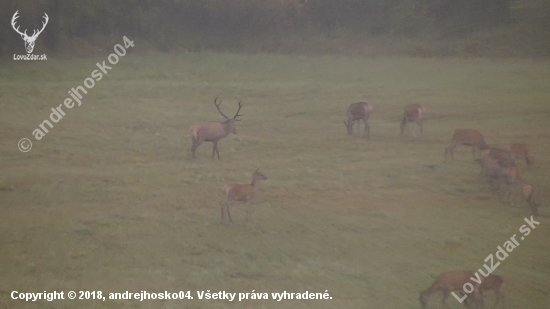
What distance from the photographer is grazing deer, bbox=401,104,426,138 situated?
15.7 feet

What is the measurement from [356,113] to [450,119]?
2.21ft

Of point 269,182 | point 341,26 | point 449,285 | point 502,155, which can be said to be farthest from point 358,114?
point 449,285

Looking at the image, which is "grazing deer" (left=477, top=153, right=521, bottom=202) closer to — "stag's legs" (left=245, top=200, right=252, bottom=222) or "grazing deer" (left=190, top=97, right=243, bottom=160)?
"stag's legs" (left=245, top=200, right=252, bottom=222)

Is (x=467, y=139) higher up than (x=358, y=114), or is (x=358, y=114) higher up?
(x=358, y=114)

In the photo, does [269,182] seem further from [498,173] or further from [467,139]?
[498,173]

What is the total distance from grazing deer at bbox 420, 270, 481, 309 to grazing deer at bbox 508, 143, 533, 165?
3.67ft

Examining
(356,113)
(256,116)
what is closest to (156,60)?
(256,116)

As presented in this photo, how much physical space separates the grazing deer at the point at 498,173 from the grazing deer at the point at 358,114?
82cm

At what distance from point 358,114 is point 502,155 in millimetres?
1011

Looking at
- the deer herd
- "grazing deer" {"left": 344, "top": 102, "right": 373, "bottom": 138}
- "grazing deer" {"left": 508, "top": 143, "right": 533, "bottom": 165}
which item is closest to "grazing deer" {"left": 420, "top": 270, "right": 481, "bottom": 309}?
the deer herd

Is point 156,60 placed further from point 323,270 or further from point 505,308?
point 505,308

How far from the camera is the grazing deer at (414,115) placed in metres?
4.79

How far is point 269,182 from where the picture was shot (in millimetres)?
4480

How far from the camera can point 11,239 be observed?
13.7ft
